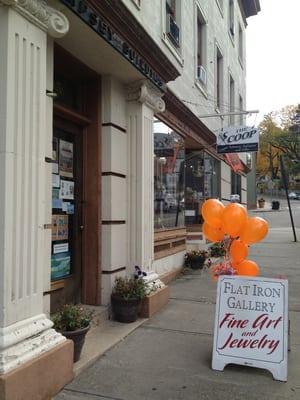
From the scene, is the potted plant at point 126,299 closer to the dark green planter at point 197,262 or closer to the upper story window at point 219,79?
the dark green planter at point 197,262

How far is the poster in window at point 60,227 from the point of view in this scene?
17.9ft

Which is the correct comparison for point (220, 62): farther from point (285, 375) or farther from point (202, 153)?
point (285, 375)

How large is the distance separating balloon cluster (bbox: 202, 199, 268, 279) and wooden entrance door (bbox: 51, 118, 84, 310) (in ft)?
5.99

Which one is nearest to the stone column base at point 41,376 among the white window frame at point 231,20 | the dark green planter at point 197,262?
the dark green planter at point 197,262

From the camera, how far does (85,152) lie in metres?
6.05

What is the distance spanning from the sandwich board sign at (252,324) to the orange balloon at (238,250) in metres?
0.40

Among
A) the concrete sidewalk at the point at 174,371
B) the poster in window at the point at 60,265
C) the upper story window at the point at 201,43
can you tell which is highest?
the upper story window at the point at 201,43

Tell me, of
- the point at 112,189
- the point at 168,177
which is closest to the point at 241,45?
the point at 168,177

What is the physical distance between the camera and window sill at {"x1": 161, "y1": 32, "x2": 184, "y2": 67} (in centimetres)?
818

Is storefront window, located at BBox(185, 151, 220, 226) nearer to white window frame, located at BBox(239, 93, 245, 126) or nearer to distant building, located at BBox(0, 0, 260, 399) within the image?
distant building, located at BBox(0, 0, 260, 399)

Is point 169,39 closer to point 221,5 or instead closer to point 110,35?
point 110,35

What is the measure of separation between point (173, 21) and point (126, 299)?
5.71 meters

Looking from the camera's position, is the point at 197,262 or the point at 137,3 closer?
the point at 137,3

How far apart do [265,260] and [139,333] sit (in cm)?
755
